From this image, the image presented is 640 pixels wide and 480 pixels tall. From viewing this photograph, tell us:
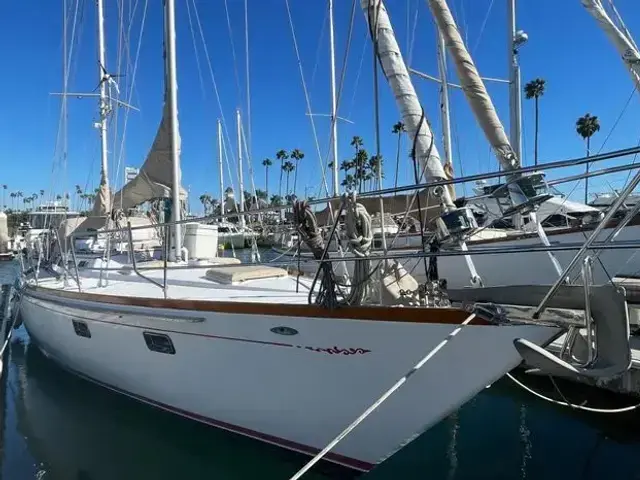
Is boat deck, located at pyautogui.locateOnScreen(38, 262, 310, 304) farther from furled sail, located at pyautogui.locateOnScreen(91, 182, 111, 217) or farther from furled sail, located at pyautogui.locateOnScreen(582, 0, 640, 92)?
furled sail, located at pyautogui.locateOnScreen(582, 0, 640, 92)

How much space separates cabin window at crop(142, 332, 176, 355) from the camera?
4.81 m

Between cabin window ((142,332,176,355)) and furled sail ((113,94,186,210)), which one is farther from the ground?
furled sail ((113,94,186,210))

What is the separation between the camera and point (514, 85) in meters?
11.7

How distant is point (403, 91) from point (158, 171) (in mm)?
4356

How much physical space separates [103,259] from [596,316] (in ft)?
24.5

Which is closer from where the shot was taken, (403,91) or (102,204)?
(403,91)

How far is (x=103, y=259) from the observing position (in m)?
7.94

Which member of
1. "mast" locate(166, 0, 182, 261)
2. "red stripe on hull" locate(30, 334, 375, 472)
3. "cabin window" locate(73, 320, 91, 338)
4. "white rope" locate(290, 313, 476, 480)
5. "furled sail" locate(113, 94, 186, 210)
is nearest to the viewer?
"white rope" locate(290, 313, 476, 480)

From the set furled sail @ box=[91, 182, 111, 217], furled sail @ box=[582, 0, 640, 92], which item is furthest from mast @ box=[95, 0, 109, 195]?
furled sail @ box=[582, 0, 640, 92]

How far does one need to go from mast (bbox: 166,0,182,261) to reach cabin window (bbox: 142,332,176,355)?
8.18ft

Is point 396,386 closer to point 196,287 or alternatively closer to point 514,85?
point 196,287

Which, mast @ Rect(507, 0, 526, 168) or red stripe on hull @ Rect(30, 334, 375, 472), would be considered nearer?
red stripe on hull @ Rect(30, 334, 375, 472)

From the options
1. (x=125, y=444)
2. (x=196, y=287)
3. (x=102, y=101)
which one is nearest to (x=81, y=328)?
(x=125, y=444)

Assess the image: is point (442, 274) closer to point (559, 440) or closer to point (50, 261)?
point (559, 440)
